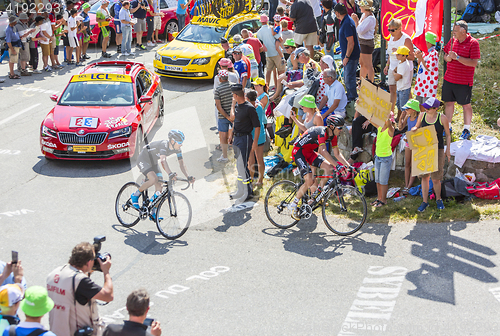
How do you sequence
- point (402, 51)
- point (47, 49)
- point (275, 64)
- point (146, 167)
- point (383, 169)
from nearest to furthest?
point (146, 167) → point (383, 169) → point (402, 51) → point (275, 64) → point (47, 49)

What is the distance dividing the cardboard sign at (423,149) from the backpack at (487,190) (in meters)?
0.95

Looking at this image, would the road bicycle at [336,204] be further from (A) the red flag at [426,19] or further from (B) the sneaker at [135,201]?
(A) the red flag at [426,19]

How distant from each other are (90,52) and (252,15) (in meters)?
6.99

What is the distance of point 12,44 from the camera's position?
53.9ft

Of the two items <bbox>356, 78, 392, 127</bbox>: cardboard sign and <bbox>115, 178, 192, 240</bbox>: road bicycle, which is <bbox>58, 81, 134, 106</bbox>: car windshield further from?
<bbox>356, 78, 392, 127</bbox>: cardboard sign

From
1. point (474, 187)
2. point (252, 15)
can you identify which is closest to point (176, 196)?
point (474, 187)

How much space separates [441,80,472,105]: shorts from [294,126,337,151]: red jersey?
274 cm

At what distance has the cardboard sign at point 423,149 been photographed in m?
8.34

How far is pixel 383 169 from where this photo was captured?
29.1 feet

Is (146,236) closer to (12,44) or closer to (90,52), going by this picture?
(12,44)

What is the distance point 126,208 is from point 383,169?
4.23 metres

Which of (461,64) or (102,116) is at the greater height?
(461,64)

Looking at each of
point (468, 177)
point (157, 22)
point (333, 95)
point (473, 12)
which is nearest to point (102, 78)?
point (333, 95)

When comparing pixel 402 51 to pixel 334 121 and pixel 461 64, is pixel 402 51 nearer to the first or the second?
pixel 461 64
